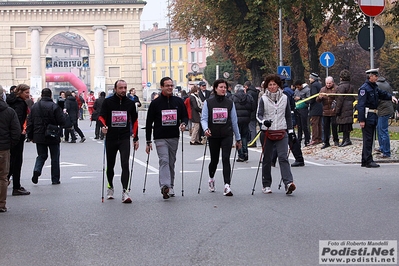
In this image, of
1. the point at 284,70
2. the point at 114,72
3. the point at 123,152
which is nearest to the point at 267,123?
the point at 123,152

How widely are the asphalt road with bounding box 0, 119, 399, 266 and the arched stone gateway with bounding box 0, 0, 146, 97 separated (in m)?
59.4

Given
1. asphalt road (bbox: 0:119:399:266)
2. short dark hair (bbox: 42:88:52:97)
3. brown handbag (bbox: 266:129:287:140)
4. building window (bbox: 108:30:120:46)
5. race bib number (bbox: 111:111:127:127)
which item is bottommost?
asphalt road (bbox: 0:119:399:266)

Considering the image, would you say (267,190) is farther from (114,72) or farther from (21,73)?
(21,73)

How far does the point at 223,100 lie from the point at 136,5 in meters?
63.1

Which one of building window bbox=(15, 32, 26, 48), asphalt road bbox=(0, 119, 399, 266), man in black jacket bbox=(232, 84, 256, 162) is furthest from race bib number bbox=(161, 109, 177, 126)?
building window bbox=(15, 32, 26, 48)

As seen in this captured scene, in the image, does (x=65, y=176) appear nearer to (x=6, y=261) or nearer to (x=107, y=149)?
(x=107, y=149)

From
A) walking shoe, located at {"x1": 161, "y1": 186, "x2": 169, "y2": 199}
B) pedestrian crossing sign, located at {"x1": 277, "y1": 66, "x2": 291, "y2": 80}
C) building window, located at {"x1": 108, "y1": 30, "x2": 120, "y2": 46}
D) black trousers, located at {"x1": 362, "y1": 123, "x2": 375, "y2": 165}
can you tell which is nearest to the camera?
walking shoe, located at {"x1": 161, "y1": 186, "x2": 169, "y2": 199}

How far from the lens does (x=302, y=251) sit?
27.1 ft

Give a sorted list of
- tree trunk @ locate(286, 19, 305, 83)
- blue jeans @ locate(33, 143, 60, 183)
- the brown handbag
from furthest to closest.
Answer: tree trunk @ locate(286, 19, 305, 83) → blue jeans @ locate(33, 143, 60, 183) → the brown handbag

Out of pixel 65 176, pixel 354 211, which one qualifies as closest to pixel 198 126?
pixel 65 176

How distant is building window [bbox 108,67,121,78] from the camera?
7513 centimetres

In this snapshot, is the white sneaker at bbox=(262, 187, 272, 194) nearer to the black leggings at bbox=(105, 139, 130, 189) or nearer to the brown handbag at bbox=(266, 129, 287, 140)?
the brown handbag at bbox=(266, 129, 287, 140)

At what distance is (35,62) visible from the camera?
74.7 m

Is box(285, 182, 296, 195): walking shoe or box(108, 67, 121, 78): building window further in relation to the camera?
box(108, 67, 121, 78): building window
